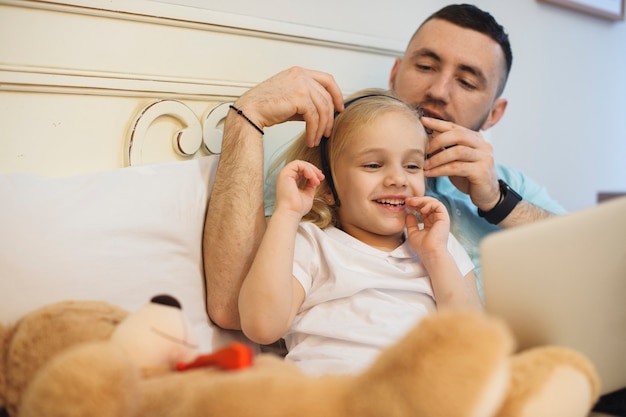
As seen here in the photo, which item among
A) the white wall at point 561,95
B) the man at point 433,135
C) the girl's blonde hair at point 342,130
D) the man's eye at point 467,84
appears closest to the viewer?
the man at point 433,135

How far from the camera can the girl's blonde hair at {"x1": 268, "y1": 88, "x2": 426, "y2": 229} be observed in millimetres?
1161

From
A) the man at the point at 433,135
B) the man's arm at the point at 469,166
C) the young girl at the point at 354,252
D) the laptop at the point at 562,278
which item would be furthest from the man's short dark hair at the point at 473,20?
the laptop at the point at 562,278

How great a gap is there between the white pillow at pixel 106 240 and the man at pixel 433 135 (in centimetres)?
5

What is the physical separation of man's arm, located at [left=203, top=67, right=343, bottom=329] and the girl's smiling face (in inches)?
3.7

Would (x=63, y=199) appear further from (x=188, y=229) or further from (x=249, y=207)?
(x=249, y=207)

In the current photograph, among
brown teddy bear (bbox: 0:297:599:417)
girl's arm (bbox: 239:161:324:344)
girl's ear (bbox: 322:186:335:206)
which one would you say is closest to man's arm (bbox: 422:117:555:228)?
girl's ear (bbox: 322:186:335:206)

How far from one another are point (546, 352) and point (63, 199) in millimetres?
698

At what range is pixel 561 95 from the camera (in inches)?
98.4

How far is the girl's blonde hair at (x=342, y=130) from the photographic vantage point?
3.81 feet

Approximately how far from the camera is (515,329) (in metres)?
0.64

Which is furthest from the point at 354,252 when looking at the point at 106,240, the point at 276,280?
the point at 106,240

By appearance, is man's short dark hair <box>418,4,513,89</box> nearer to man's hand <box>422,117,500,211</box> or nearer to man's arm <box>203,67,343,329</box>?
man's hand <box>422,117,500,211</box>

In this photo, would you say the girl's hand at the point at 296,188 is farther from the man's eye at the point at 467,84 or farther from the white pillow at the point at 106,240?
the man's eye at the point at 467,84

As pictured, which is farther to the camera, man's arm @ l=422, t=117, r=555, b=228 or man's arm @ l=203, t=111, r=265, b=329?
man's arm @ l=422, t=117, r=555, b=228
